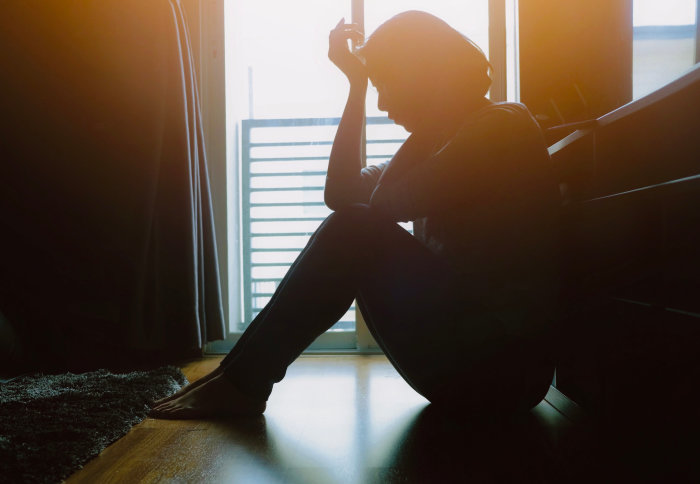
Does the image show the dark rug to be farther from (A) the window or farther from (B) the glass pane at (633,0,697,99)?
(B) the glass pane at (633,0,697,99)

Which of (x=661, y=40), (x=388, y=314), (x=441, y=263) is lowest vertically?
(x=388, y=314)

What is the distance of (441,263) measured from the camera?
1.01 m

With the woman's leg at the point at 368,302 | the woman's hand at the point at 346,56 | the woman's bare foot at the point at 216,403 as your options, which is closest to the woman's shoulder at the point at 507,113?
the woman's leg at the point at 368,302

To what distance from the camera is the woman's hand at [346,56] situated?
1.29 m

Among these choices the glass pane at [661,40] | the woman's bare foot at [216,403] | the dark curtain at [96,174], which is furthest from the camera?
the dark curtain at [96,174]

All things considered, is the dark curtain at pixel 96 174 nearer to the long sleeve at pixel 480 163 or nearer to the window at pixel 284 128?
the window at pixel 284 128

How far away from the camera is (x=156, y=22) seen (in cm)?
207

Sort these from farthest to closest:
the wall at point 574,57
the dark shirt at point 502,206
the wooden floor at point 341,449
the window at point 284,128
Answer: the window at point 284,128 < the wall at point 574,57 < the dark shirt at point 502,206 < the wooden floor at point 341,449

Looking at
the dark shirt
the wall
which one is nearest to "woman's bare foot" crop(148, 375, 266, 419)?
the dark shirt

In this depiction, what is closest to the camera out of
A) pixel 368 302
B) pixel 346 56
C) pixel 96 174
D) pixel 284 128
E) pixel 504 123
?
pixel 504 123

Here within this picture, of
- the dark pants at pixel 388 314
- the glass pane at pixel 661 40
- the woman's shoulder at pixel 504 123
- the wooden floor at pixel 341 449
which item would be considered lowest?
the wooden floor at pixel 341 449

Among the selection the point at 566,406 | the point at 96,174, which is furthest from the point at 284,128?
the point at 566,406

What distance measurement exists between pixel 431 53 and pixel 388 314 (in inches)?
22.6

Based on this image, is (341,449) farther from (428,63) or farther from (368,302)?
(428,63)
